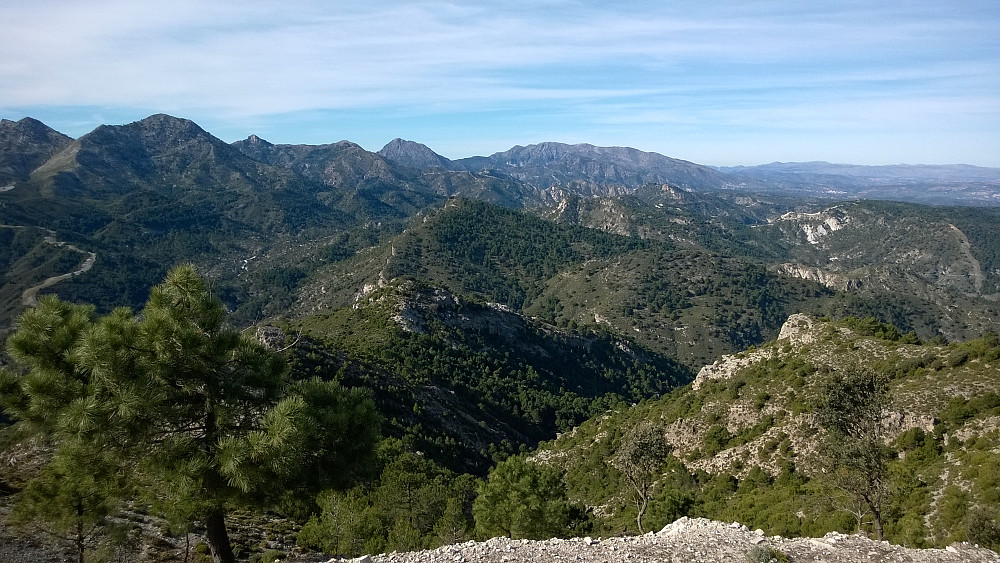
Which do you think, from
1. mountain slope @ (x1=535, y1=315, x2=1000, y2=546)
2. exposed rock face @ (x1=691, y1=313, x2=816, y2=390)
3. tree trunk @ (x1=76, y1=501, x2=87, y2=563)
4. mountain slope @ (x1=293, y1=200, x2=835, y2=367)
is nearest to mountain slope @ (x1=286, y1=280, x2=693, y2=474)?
mountain slope @ (x1=535, y1=315, x2=1000, y2=546)

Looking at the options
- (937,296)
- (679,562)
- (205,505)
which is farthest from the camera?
(937,296)

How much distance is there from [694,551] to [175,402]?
41.6ft

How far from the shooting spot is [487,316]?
104 m

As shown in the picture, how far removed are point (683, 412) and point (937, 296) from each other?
216 m

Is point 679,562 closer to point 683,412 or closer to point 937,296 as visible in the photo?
point 683,412

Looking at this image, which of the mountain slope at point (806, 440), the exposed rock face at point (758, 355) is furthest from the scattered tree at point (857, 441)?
the exposed rock face at point (758, 355)

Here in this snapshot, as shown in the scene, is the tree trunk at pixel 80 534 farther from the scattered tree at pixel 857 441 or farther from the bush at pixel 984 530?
the bush at pixel 984 530

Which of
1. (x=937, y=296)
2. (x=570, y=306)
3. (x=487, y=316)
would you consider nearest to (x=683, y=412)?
(x=487, y=316)

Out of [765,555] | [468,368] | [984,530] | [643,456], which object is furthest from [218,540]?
[468,368]

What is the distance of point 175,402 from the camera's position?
10406 mm

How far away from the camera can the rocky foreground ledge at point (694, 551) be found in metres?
12.1

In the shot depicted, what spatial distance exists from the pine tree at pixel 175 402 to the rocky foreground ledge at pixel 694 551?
11.5 feet

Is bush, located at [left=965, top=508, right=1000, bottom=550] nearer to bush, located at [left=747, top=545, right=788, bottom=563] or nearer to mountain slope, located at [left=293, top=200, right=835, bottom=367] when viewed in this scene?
bush, located at [left=747, top=545, right=788, bottom=563]

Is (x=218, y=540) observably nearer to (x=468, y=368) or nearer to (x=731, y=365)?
(x=731, y=365)
